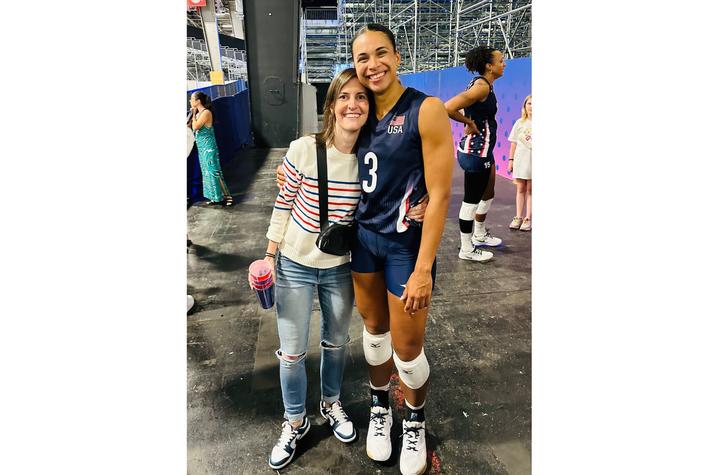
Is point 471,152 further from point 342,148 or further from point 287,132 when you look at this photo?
point 342,148

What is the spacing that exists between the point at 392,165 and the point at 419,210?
19 centimetres

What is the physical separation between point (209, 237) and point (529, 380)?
349 centimetres

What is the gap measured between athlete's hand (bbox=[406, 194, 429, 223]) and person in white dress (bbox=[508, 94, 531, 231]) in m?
3.56

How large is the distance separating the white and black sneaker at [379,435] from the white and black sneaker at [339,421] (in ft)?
0.27

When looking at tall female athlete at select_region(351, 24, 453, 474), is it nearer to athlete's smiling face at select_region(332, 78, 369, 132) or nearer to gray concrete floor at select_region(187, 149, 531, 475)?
athlete's smiling face at select_region(332, 78, 369, 132)

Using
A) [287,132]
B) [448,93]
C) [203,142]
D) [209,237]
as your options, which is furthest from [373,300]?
[448,93]

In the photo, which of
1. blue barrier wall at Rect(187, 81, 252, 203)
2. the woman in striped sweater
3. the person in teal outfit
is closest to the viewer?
the woman in striped sweater

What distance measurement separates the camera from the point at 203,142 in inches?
184

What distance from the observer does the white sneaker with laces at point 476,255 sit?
395 cm

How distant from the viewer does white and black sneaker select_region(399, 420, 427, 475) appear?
172cm

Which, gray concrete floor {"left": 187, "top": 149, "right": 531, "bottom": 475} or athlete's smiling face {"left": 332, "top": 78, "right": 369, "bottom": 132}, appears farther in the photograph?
gray concrete floor {"left": 187, "top": 149, "right": 531, "bottom": 475}

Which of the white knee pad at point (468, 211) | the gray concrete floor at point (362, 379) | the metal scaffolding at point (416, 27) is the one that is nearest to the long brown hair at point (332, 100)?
the metal scaffolding at point (416, 27)

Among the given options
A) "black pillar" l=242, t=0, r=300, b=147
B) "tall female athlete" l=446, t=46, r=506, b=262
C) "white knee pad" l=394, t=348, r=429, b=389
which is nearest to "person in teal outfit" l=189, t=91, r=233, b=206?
"black pillar" l=242, t=0, r=300, b=147

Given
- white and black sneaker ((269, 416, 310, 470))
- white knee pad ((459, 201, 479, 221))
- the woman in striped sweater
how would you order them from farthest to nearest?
white knee pad ((459, 201, 479, 221)), white and black sneaker ((269, 416, 310, 470)), the woman in striped sweater
